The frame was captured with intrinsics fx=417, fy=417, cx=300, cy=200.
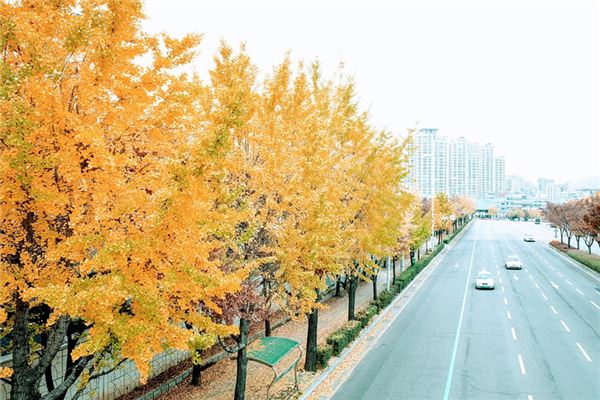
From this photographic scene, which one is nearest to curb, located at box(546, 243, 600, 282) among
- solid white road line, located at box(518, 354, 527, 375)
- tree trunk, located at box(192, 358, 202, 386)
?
solid white road line, located at box(518, 354, 527, 375)

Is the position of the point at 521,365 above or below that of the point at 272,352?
below

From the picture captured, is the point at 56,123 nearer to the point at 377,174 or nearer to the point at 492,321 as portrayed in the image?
the point at 377,174

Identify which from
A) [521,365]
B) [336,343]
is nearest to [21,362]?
[336,343]

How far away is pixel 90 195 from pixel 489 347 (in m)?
18.3

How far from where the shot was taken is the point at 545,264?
46.8 metres

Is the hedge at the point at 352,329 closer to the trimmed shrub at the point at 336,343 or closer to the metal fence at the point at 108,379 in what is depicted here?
the trimmed shrub at the point at 336,343

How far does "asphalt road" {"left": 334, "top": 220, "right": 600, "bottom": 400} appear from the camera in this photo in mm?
14695

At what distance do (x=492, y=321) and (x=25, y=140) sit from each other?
2393cm

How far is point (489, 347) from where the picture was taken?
62.2ft

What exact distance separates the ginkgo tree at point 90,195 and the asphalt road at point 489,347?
9.72m

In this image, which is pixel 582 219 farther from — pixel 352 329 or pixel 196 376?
pixel 196 376

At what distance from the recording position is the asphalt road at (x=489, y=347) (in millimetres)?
14695

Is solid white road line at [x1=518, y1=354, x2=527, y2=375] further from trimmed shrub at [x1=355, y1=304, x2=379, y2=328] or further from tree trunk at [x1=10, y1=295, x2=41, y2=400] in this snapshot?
tree trunk at [x1=10, y1=295, x2=41, y2=400]

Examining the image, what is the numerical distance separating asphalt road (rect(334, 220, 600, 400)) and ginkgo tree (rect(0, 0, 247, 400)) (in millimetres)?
9722
